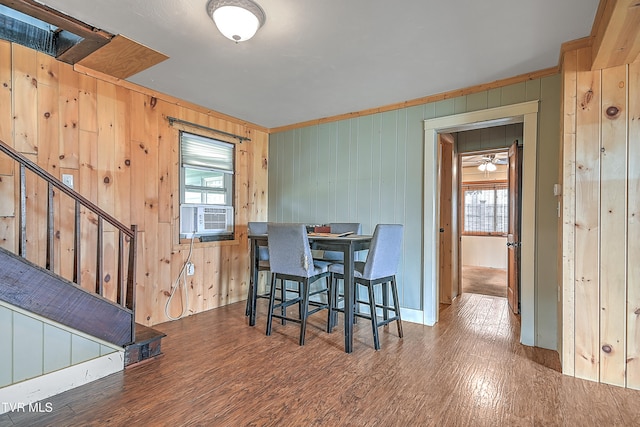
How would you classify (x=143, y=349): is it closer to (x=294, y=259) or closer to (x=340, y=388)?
(x=294, y=259)

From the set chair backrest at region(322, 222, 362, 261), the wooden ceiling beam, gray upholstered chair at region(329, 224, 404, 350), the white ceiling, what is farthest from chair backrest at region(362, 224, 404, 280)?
the wooden ceiling beam

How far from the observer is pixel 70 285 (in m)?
1.98

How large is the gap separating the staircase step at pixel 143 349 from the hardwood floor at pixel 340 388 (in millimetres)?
73

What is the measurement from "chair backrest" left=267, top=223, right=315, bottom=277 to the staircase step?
1.10 meters

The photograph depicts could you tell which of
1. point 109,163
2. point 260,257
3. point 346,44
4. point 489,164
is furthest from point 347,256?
point 489,164

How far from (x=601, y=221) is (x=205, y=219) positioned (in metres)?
3.60

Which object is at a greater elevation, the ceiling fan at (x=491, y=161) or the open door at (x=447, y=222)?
the ceiling fan at (x=491, y=161)

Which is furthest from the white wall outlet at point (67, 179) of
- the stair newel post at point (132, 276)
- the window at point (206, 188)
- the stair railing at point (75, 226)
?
the window at point (206, 188)

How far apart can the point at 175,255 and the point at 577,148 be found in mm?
3667

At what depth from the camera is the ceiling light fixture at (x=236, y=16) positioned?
1766 millimetres

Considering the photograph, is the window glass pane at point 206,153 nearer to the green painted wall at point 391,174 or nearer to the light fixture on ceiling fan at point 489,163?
the green painted wall at point 391,174

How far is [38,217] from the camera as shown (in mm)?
2416

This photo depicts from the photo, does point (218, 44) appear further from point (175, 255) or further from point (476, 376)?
point (476, 376)

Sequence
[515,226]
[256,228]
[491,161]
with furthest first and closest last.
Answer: [491,161] → [256,228] → [515,226]
